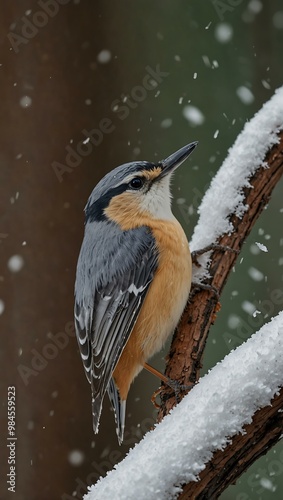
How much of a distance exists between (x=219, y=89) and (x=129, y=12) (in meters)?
0.56

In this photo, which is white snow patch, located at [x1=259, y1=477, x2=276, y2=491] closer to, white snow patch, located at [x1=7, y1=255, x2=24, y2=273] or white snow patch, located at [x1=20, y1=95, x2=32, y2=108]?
white snow patch, located at [x1=7, y1=255, x2=24, y2=273]

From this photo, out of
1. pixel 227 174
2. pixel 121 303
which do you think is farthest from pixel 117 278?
pixel 227 174

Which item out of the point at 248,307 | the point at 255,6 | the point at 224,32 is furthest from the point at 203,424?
the point at 255,6

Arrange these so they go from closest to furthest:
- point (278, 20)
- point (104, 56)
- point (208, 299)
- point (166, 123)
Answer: point (208, 299), point (104, 56), point (166, 123), point (278, 20)

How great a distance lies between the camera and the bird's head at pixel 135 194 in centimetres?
188

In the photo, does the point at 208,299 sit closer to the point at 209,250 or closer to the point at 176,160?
the point at 209,250

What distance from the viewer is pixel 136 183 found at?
6.29ft

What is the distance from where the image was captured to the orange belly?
5.78ft

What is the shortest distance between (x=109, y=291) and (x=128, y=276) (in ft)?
0.21

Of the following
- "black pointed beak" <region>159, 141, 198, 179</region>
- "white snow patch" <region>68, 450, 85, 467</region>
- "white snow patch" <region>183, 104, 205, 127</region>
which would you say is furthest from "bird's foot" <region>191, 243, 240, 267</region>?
"white snow patch" <region>183, 104, 205, 127</region>

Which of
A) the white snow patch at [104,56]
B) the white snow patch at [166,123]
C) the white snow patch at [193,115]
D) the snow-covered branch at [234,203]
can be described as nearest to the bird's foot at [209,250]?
the snow-covered branch at [234,203]

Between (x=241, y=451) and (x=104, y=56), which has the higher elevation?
(x=104, y=56)

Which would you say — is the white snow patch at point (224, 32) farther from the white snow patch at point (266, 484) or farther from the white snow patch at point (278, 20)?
the white snow patch at point (266, 484)

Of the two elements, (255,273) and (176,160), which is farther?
(255,273)
